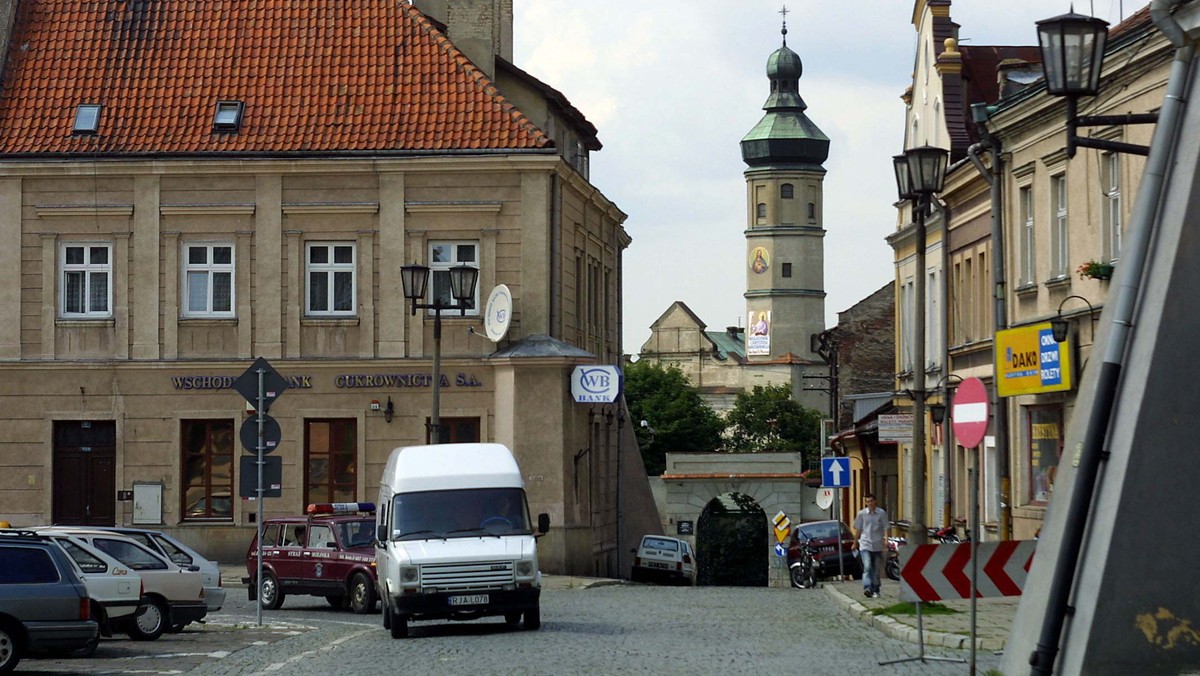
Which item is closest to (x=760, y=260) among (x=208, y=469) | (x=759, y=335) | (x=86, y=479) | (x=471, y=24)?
(x=759, y=335)

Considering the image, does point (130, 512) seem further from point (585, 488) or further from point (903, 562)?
point (903, 562)

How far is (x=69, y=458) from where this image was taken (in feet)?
138

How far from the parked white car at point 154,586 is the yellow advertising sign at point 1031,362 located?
15.1 m

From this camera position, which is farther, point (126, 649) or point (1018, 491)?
point (1018, 491)

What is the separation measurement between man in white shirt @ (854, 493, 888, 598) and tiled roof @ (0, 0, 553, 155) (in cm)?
1305

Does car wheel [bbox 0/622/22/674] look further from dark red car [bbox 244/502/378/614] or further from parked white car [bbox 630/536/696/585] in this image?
parked white car [bbox 630/536/696/585]

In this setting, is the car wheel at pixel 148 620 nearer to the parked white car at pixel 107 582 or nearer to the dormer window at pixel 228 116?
the parked white car at pixel 107 582

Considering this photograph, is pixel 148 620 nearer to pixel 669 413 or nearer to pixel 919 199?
pixel 919 199

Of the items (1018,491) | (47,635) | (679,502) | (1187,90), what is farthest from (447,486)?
(679,502)

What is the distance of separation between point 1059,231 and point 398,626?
16023 millimetres

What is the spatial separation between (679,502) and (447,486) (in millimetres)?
56968

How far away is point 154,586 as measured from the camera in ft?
79.8

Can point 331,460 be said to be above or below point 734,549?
above

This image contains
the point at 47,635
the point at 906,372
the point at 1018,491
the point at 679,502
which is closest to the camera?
the point at 47,635
